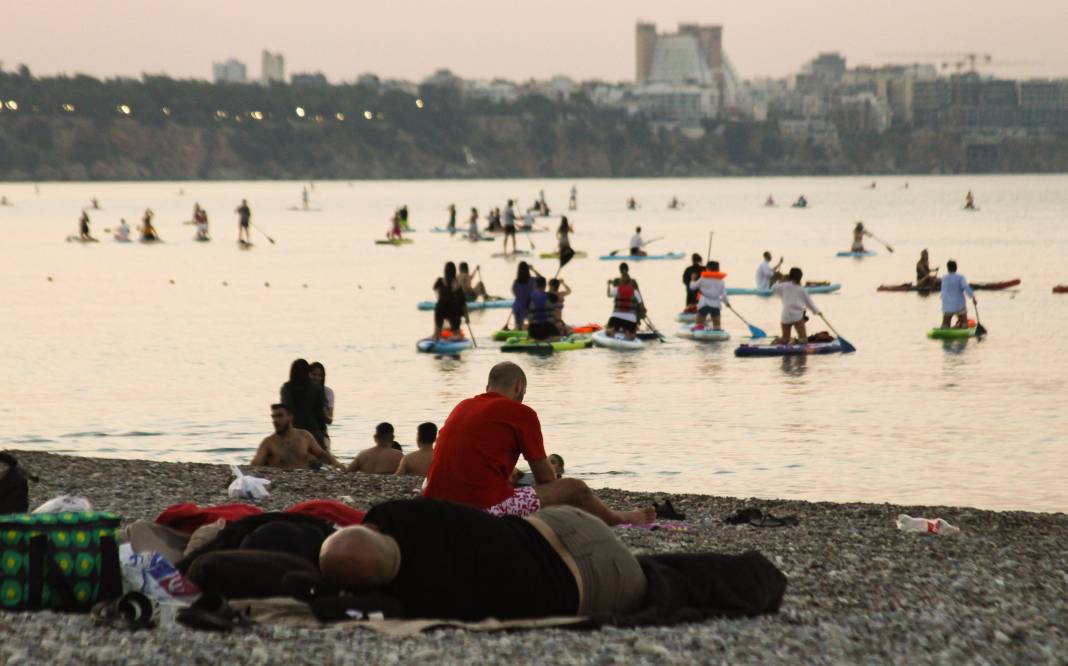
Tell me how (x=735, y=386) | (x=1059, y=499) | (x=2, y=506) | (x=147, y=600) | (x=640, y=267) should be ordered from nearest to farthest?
1. (x=147, y=600)
2. (x=2, y=506)
3. (x=1059, y=499)
4. (x=735, y=386)
5. (x=640, y=267)

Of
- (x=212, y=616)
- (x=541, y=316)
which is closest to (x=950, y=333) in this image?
(x=541, y=316)

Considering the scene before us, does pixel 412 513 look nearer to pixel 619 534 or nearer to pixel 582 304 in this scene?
pixel 619 534

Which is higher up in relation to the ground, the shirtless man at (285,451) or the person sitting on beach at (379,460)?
the shirtless man at (285,451)

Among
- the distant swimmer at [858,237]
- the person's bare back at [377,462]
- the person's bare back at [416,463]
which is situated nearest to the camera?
the person's bare back at [416,463]

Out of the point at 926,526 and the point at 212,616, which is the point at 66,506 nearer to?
the point at 212,616

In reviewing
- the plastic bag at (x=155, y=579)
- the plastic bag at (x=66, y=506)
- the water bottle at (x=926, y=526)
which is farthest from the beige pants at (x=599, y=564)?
the water bottle at (x=926, y=526)

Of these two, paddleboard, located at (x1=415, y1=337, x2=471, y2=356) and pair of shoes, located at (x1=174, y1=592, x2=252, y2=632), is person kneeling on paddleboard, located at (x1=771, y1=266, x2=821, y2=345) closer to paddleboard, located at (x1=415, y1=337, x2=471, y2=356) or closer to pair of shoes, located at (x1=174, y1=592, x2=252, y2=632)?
paddleboard, located at (x1=415, y1=337, x2=471, y2=356)

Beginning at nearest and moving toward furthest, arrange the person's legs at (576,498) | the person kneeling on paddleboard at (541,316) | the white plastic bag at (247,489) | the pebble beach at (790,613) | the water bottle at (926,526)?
1. the pebble beach at (790,613)
2. the person's legs at (576,498)
3. the water bottle at (926,526)
4. the white plastic bag at (247,489)
5. the person kneeling on paddleboard at (541,316)

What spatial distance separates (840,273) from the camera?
55.8 meters

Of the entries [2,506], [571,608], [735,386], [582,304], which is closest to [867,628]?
[571,608]

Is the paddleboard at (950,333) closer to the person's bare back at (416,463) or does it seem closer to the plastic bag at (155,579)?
the person's bare back at (416,463)

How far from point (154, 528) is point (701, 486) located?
27.7ft

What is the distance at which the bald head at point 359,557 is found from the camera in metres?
7.13

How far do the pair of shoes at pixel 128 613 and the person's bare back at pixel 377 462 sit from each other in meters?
7.42
